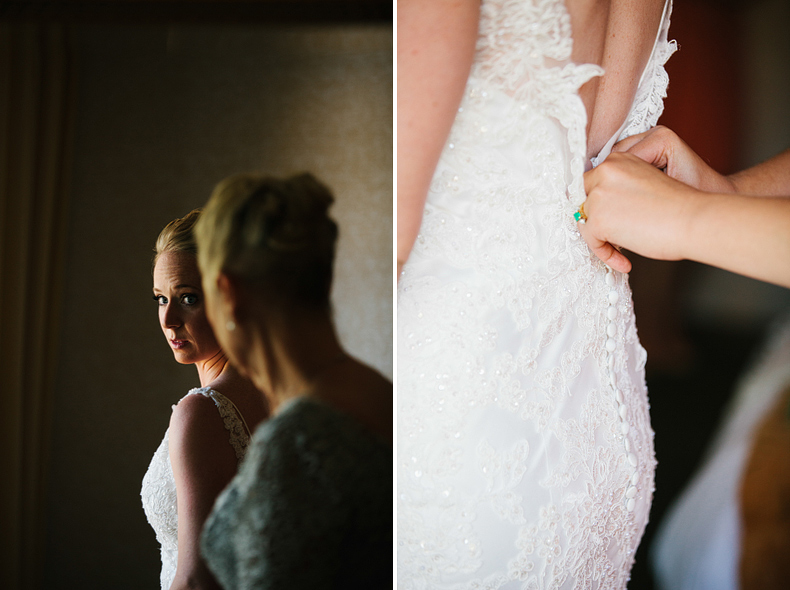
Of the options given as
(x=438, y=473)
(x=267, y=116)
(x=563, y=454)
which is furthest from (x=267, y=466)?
(x=267, y=116)

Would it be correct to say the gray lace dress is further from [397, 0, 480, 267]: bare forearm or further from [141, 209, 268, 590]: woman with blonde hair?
[397, 0, 480, 267]: bare forearm

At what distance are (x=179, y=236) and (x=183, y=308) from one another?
12cm

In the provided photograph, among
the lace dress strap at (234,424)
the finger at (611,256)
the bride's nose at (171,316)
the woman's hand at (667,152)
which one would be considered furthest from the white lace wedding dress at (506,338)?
the bride's nose at (171,316)

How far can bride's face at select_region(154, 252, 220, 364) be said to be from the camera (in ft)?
2.62

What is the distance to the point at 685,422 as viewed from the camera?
103 cm

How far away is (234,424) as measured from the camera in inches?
30.9

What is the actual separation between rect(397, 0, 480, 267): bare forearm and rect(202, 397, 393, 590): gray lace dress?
316mm

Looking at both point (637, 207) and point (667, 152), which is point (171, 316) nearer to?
point (637, 207)

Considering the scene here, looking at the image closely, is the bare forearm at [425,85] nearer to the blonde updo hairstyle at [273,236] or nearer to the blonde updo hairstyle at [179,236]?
the blonde updo hairstyle at [273,236]

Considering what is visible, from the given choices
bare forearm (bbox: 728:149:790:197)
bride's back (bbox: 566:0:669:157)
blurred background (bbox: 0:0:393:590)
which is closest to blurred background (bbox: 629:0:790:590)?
bare forearm (bbox: 728:149:790:197)

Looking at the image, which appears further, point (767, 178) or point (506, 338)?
point (767, 178)

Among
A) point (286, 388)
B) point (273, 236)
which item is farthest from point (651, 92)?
point (286, 388)

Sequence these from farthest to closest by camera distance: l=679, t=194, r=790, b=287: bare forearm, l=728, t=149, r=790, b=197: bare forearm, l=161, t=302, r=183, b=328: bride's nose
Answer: l=728, t=149, r=790, b=197: bare forearm
l=161, t=302, r=183, b=328: bride's nose
l=679, t=194, r=790, b=287: bare forearm

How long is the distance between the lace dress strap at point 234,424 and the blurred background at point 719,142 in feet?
2.56
